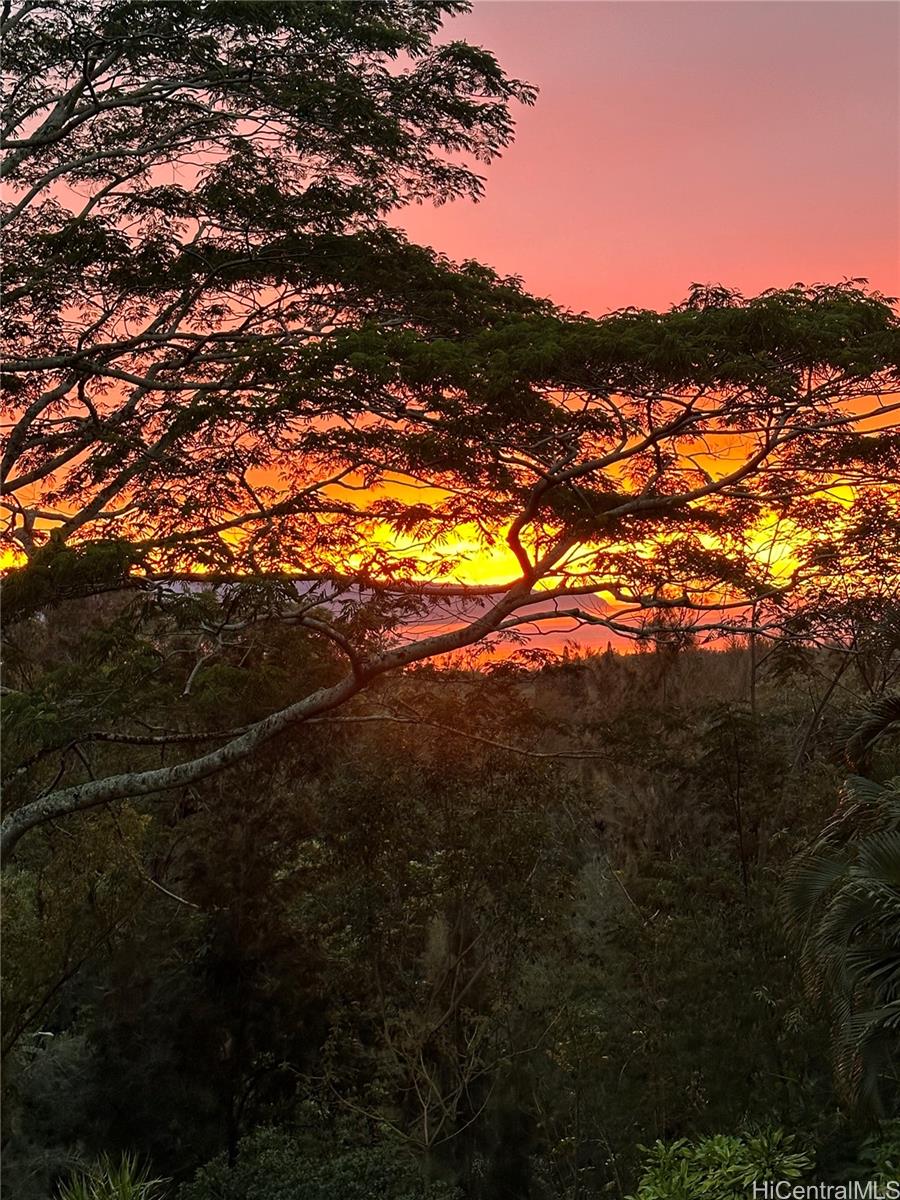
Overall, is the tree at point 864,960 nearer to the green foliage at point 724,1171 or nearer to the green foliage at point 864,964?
the green foliage at point 864,964

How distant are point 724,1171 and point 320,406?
5907 millimetres

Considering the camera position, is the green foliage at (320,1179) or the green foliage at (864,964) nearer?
the green foliage at (864,964)

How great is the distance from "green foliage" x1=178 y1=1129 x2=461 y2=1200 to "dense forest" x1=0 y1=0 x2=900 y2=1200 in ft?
0.19

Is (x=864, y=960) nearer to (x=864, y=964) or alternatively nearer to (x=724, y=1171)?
(x=864, y=964)

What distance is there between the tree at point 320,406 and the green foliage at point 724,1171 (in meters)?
4.07

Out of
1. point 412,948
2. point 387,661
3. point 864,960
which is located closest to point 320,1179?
point 412,948

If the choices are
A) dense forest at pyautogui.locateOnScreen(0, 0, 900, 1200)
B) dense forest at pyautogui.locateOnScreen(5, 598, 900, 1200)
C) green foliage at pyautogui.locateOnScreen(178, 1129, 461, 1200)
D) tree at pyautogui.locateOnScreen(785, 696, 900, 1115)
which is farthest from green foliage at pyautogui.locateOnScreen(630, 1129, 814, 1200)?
green foliage at pyautogui.locateOnScreen(178, 1129, 461, 1200)

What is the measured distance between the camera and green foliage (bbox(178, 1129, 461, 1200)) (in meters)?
11.6

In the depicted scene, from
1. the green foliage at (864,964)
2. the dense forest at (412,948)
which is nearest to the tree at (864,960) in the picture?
the green foliage at (864,964)

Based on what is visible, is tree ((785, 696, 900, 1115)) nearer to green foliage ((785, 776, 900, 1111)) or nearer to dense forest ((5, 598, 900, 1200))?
green foliage ((785, 776, 900, 1111))

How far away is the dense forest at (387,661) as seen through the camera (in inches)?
316

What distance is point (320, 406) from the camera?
328 inches

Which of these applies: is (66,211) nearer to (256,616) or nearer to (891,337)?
(256,616)

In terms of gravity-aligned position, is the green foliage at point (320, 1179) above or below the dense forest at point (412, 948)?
below
